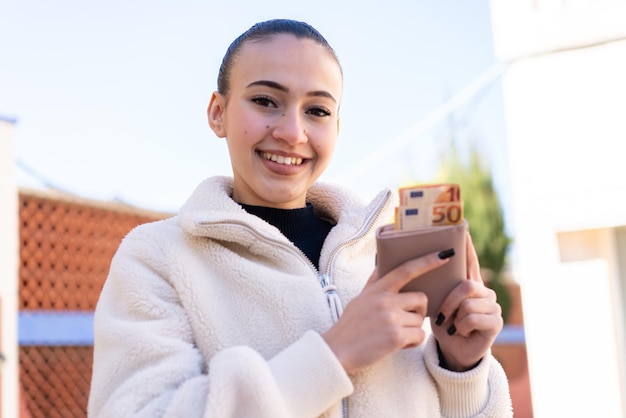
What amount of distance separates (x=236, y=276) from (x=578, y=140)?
2.64 m

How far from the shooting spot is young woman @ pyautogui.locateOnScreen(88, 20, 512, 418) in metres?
1.42

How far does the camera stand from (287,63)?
164cm

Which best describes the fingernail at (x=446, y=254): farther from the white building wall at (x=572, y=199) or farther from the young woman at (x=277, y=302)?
the white building wall at (x=572, y=199)

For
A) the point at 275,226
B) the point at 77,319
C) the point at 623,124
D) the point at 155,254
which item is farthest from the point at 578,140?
the point at 77,319

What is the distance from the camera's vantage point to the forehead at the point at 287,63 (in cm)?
163

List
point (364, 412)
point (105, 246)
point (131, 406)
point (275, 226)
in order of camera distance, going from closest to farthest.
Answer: point (131, 406)
point (364, 412)
point (275, 226)
point (105, 246)

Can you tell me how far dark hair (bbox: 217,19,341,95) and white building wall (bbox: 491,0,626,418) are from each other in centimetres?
239

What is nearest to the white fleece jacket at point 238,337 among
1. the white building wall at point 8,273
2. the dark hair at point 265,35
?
the dark hair at point 265,35

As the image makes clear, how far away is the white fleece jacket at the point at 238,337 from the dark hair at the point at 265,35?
9.0 inches

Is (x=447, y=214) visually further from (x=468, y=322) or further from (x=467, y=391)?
(x=467, y=391)

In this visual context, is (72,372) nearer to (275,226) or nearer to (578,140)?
(578,140)

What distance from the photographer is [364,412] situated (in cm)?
154

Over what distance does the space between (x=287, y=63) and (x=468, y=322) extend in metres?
0.60

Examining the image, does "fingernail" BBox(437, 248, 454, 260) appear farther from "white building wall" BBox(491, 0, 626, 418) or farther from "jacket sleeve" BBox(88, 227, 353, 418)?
"white building wall" BBox(491, 0, 626, 418)
